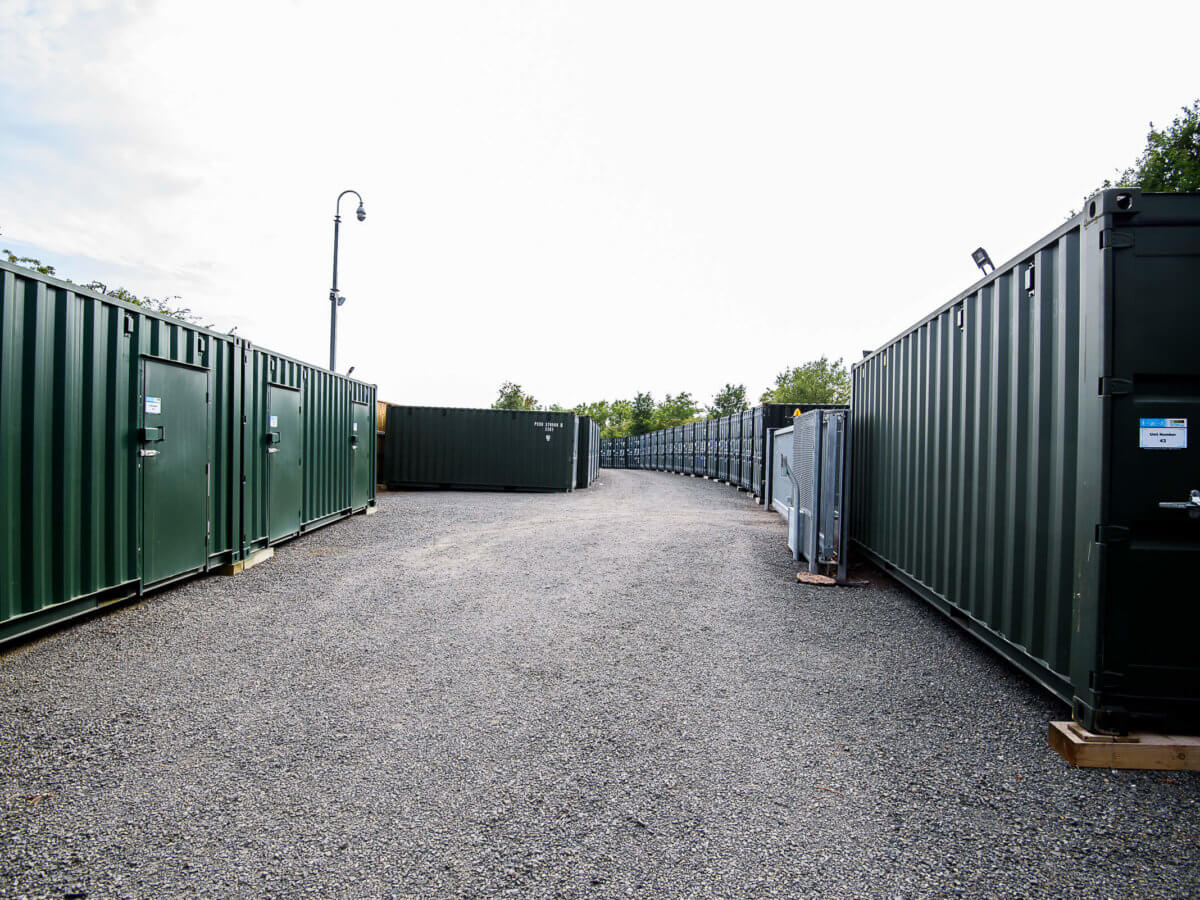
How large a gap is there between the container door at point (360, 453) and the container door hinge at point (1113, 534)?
10861 mm

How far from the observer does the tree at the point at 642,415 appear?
84037 millimetres

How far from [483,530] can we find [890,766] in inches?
331

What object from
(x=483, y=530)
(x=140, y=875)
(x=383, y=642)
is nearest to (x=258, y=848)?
A: (x=140, y=875)

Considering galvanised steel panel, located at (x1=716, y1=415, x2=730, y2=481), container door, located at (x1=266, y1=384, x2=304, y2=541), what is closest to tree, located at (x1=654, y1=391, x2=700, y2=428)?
galvanised steel panel, located at (x1=716, y1=415, x2=730, y2=481)

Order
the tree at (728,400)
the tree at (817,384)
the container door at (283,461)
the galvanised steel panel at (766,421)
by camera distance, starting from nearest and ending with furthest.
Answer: the container door at (283,461), the galvanised steel panel at (766,421), the tree at (817,384), the tree at (728,400)

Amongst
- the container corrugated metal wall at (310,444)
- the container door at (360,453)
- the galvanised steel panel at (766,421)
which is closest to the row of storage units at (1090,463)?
the container corrugated metal wall at (310,444)

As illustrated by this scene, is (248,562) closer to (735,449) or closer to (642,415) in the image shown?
(735,449)

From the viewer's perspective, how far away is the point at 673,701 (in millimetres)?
3787

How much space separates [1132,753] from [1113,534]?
1.05 m

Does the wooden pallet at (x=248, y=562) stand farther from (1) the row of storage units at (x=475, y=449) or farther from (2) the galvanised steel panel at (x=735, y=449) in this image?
(2) the galvanised steel panel at (x=735, y=449)

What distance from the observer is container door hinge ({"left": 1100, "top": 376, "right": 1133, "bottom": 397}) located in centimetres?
310

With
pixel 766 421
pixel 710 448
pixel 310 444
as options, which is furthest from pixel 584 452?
pixel 310 444

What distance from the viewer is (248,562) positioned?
24.3ft

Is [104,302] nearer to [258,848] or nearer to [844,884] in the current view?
[258,848]
